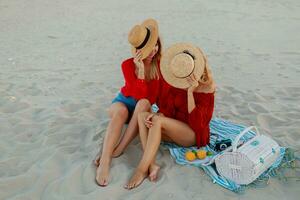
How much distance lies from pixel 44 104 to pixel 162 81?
6.72 feet

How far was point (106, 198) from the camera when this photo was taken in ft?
11.5

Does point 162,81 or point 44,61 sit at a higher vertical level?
point 162,81

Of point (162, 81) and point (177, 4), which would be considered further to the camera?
point (177, 4)

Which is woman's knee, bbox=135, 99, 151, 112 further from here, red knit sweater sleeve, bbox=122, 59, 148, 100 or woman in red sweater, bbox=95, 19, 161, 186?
red knit sweater sleeve, bbox=122, 59, 148, 100

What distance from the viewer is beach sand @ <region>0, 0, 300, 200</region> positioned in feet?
12.2

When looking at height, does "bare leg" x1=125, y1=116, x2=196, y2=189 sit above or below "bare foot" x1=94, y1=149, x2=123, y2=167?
above

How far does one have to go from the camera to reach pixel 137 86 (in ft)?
14.5

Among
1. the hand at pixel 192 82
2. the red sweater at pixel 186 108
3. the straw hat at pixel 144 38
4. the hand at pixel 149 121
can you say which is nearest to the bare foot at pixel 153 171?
the hand at pixel 149 121

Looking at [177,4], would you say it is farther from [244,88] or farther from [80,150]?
[80,150]

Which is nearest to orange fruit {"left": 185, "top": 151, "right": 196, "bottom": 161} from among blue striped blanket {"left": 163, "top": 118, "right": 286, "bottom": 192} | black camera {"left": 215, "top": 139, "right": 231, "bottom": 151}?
blue striped blanket {"left": 163, "top": 118, "right": 286, "bottom": 192}

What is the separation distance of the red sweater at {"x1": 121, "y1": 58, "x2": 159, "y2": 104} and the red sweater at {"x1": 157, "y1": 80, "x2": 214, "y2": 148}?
9cm

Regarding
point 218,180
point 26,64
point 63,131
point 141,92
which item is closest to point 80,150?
point 63,131

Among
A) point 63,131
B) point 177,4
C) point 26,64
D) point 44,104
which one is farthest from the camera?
point 177,4

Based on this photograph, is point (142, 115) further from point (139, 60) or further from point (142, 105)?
point (139, 60)
